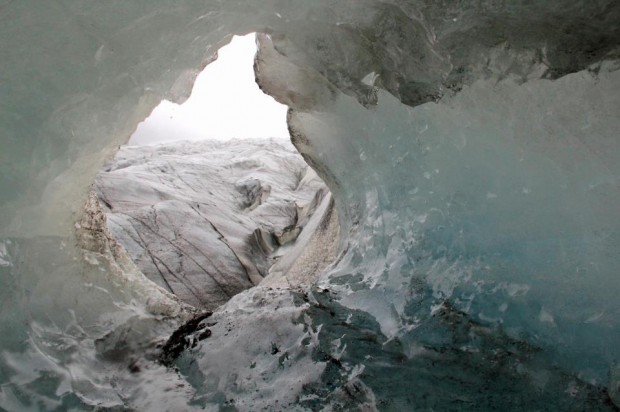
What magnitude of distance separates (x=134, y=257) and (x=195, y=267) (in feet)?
3.45

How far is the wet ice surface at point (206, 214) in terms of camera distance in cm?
888

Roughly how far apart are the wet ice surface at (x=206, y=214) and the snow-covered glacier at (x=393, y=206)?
17.2 feet

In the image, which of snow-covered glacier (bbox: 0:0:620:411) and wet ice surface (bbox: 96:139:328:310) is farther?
wet ice surface (bbox: 96:139:328:310)

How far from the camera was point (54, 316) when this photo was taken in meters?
3.19

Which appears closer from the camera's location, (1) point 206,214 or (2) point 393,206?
(2) point 393,206

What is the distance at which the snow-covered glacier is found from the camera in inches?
102

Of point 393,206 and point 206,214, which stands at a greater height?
point 393,206

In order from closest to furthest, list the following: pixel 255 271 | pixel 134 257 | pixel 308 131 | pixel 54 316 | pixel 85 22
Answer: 1. pixel 85 22
2. pixel 54 316
3. pixel 308 131
4. pixel 134 257
5. pixel 255 271

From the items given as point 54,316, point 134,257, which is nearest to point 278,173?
point 134,257

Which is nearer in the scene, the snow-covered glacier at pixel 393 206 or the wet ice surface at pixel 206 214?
the snow-covered glacier at pixel 393 206

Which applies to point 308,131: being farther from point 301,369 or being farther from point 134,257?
point 134,257

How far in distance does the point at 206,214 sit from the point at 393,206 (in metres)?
8.22

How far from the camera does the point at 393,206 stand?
3557 mm

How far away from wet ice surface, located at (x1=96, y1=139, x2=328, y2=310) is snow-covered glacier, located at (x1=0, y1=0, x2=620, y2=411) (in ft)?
17.2
